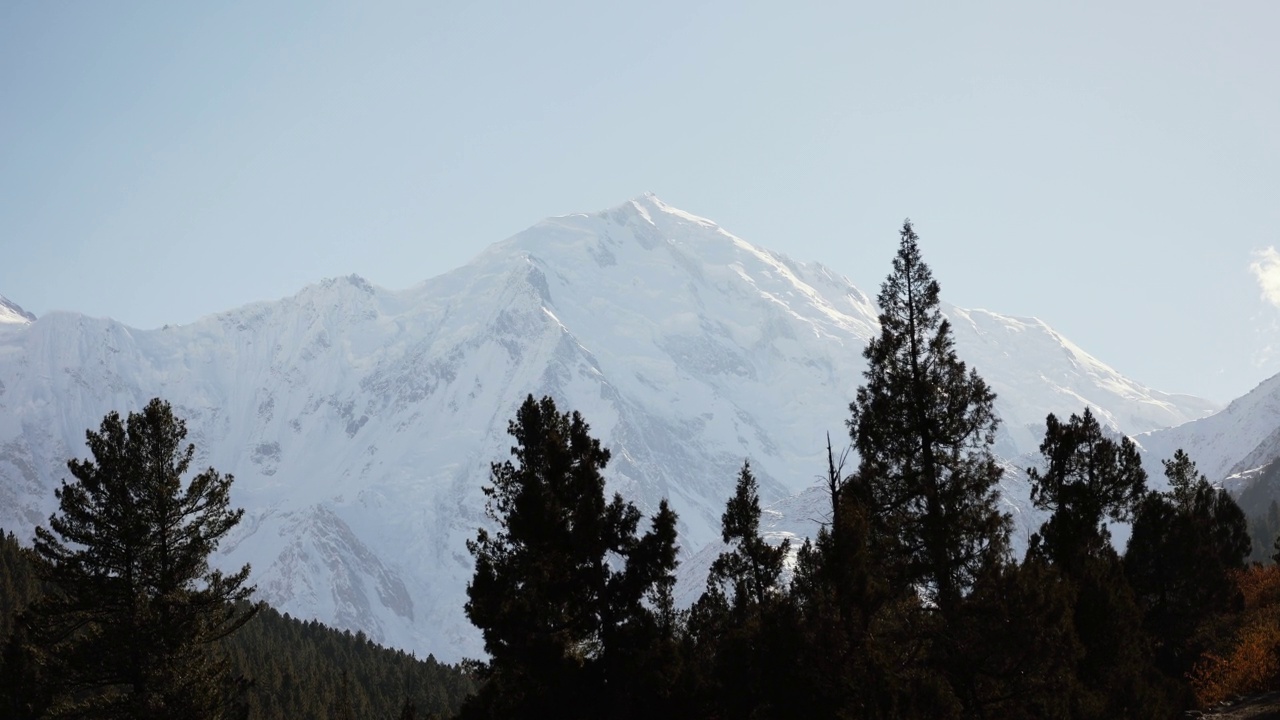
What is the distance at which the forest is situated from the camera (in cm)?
2655

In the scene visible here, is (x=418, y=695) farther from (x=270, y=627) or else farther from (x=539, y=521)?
(x=539, y=521)

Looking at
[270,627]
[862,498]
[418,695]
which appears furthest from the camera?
[270,627]

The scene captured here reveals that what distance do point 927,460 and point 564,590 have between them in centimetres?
889

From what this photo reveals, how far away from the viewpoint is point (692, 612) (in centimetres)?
3709

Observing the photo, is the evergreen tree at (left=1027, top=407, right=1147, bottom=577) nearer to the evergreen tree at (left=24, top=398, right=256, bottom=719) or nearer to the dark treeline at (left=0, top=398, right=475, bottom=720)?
the dark treeline at (left=0, top=398, right=475, bottom=720)

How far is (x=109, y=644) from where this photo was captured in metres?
30.3

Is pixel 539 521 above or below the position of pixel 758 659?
above

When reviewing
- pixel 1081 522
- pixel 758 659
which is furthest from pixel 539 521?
pixel 1081 522

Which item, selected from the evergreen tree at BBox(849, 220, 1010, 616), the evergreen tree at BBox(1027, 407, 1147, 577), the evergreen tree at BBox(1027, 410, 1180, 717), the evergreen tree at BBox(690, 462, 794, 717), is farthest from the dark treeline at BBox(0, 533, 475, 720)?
the evergreen tree at BBox(849, 220, 1010, 616)

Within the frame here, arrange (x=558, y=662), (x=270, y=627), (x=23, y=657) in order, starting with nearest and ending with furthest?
(x=558, y=662) < (x=23, y=657) < (x=270, y=627)

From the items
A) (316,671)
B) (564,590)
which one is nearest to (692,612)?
(564,590)

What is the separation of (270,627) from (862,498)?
589 feet

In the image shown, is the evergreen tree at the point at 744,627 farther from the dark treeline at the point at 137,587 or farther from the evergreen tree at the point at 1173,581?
the evergreen tree at the point at 1173,581

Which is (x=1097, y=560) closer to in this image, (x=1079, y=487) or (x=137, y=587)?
(x=1079, y=487)
